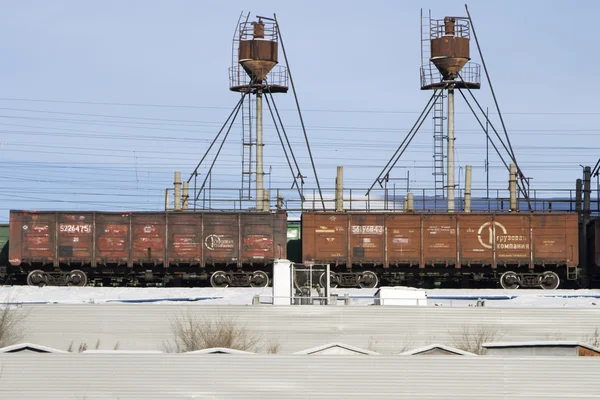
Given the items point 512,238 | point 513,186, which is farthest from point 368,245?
point 513,186

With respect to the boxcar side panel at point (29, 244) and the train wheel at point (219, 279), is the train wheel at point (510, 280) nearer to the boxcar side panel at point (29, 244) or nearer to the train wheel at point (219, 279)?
the train wheel at point (219, 279)

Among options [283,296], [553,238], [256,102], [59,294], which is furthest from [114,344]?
[256,102]

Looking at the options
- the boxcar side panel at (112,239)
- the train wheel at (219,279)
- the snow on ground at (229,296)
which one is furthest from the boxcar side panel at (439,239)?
the boxcar side panel at (112,239)

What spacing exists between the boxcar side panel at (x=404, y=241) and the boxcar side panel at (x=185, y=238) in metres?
7.56

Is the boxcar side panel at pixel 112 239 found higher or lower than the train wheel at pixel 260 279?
higher

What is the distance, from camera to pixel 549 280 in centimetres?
3925

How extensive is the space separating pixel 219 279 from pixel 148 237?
3.27 m

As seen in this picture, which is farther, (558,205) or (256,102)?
(558,205)

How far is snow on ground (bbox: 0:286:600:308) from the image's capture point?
3167 cm

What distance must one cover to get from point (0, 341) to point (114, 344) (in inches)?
123

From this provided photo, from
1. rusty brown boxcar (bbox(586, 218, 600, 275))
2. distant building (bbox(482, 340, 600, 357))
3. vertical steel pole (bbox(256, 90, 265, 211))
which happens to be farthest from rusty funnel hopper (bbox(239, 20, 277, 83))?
distant building (bbox(482, 340, 600, 357))

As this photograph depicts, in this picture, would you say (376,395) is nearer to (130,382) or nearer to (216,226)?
(130,382)

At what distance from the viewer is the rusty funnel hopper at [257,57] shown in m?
49.2

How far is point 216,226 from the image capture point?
128ft
